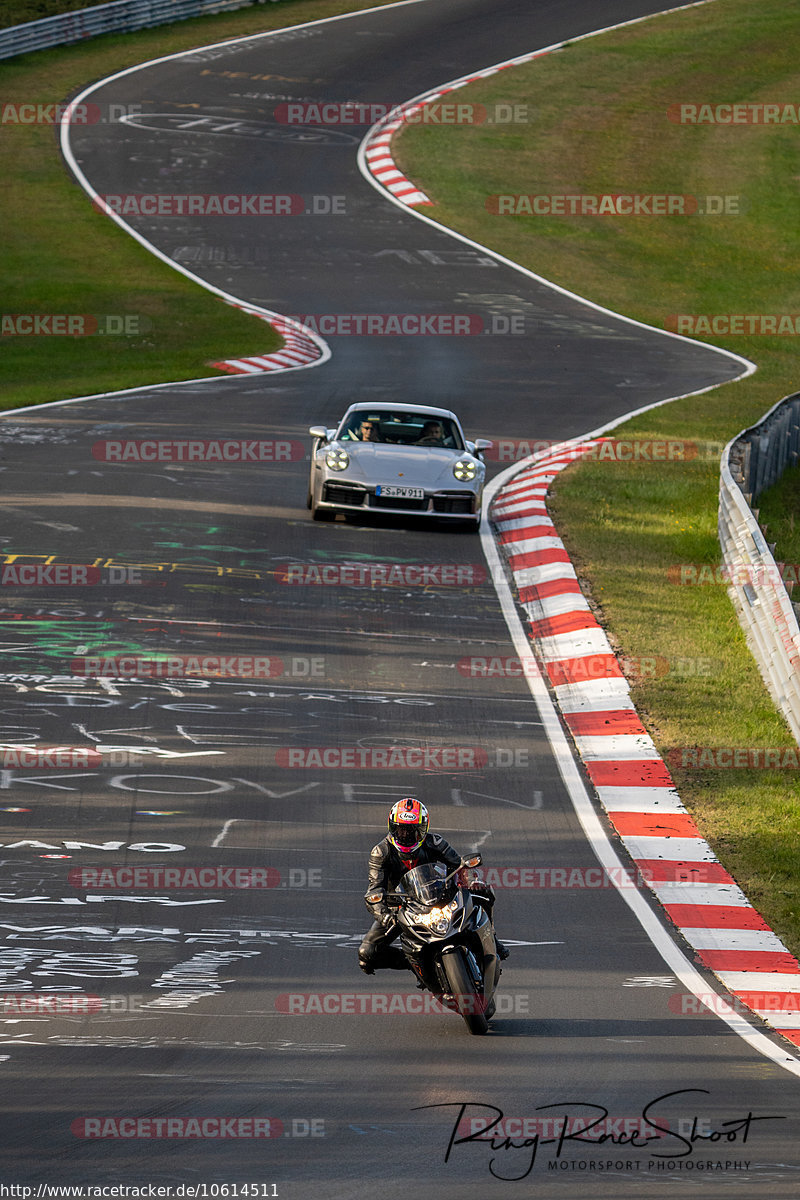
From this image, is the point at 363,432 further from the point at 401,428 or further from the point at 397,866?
the point at 397,866

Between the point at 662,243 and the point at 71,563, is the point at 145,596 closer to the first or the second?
the point at 71,563

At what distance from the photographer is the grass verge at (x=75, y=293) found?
91.5ft

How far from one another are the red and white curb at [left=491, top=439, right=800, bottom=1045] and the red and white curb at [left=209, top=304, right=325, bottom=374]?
34.3 feet

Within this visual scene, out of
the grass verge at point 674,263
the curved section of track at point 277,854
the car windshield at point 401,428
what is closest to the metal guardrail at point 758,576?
the grass verge at point 674,263

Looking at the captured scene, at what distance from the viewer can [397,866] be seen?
319 inches

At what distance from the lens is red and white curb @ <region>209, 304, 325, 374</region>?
28.1 metres

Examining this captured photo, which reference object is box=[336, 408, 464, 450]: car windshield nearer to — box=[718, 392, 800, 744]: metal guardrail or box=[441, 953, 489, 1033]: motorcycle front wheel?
box=[718, 392, 800, 744]: metal guardrail

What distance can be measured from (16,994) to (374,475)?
37.3 feet

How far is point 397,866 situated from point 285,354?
21875 millimetres

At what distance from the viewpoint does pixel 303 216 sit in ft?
132

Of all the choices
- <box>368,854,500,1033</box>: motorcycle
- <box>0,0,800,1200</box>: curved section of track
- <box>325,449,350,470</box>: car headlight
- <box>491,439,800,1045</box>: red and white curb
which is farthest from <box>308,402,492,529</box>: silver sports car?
<box>368,854,500,1033</box>: motorcycle

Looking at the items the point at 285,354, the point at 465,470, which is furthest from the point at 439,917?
the point at 285,354

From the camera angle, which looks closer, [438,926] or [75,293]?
[438,926]

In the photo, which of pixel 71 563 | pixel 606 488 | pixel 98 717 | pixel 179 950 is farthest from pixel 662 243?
pixel 179 950
